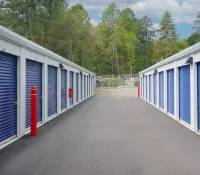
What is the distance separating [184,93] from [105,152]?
5.47 metres

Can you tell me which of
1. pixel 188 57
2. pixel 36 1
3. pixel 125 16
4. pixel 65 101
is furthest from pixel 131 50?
pixel 188 57

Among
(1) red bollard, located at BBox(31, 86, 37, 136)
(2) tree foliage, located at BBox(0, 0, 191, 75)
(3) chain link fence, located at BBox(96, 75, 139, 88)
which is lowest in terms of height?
(1) red bollard, located at BBox(31, 86, 37, 136)

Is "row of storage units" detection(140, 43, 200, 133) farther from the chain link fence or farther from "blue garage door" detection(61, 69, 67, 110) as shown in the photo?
the chain link fence

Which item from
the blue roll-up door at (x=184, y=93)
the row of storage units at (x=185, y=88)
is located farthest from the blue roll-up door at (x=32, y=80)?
the blue roll-up door at (x=184, y=93)

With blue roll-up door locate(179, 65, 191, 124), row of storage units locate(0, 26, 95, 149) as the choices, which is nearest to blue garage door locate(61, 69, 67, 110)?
row of storage units locate(0, 26, 95, 149)

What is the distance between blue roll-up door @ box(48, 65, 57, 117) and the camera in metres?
12.1

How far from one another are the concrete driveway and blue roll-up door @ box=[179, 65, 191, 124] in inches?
41.7

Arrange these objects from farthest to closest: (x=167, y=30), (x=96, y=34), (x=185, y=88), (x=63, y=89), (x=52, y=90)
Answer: (x=167, y=30) → (x=96, y=34) → (x=63, y=89) → (x=52, y=90) → (x=185, y=88)

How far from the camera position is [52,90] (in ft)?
41.4

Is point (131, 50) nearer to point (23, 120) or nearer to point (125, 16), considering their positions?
point (125, 16)

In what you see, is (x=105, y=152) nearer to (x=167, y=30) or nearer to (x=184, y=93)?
(x=184, y=93)

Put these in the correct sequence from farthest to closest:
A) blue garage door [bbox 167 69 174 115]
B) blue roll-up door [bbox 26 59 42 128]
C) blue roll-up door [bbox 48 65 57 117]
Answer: blue garage door [bbox 167 69 174 115] < blue roll-up door [bbox 48 65 57 117] < blue roll-up door [bbox 26 59 42 128]

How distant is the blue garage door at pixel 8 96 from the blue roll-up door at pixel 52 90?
168 inches

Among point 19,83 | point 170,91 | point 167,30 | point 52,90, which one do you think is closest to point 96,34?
point 167,30
